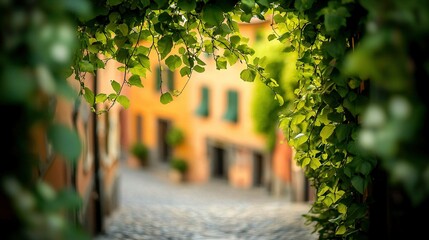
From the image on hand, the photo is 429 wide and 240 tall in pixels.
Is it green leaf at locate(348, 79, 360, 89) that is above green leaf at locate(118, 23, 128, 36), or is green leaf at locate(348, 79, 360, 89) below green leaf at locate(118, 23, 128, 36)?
below

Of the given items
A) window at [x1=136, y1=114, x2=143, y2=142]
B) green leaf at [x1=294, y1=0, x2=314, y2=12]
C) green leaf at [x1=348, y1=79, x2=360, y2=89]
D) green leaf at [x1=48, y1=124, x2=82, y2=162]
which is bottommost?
green leaf at [x1=48, y1=124, x2=82, y2=162]

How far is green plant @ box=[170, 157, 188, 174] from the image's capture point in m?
29.4

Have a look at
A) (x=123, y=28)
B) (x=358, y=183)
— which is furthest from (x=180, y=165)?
(x=358, y=183)

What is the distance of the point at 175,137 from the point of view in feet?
99.4

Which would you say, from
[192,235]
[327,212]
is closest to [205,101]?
[192,235]

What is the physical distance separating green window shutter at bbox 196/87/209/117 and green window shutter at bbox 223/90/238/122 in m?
1.82

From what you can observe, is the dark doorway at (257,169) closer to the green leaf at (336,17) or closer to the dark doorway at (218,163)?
the dark doorway at (218,163)

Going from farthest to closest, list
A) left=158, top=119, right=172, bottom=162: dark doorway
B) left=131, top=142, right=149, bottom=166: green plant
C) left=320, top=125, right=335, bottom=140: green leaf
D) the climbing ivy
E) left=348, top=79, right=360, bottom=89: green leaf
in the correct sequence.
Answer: left=158, top=119, right=172, bottom=162: dark doorway
left=131, top=142, right=149, bottom=166: green plant
left=320, top=125, right=335, bottom=140: green leaf
left=348, top=79, right=360, bottom=89: green leaf
the climbing ivy

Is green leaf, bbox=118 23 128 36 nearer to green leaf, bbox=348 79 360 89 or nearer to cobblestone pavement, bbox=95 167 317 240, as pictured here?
green leaf, bbox=348 79 360 89

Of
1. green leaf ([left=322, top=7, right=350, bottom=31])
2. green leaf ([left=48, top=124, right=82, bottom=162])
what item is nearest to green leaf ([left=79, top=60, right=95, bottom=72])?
green leaf ([left=322, top=7, right=350, bottom=31])

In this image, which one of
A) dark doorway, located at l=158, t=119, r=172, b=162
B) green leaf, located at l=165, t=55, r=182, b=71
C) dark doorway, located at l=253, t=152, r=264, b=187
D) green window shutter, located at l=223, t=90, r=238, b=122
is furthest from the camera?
dark doorway, located at l=158, t=119, r=172, b=162

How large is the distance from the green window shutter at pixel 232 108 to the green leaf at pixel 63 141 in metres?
25.1

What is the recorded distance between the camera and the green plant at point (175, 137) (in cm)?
3030

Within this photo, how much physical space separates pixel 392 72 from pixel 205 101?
27.5 metres
